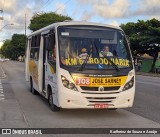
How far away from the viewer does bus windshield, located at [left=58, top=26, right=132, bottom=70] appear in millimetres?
10306

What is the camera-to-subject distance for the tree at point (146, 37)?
149 feet

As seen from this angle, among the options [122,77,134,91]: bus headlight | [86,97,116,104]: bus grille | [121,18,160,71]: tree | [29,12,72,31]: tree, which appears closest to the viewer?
[86,97,116,104]: bus grille

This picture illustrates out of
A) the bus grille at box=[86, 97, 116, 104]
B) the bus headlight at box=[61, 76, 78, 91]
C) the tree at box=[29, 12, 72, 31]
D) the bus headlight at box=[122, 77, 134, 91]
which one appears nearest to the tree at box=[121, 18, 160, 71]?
the bus headlight at box=[122, 77, 134, 91]

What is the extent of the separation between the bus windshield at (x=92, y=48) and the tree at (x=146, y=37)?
34.3 metres

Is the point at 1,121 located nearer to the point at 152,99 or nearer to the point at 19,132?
the point at 19,132

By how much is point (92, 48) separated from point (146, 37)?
36.1 meters

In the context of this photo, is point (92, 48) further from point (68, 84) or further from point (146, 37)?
point (146, 37)

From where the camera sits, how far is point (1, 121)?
9422mm

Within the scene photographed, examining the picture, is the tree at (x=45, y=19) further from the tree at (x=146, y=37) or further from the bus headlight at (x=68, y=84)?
the bus headlight at (x=68, y=84)

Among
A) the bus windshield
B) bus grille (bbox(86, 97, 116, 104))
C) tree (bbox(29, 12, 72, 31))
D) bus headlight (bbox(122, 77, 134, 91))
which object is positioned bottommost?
bus grille (bbox(86, 97, 116, 104))

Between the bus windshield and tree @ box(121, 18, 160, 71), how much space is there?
113 feet

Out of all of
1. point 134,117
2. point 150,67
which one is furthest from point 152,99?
point 150,67

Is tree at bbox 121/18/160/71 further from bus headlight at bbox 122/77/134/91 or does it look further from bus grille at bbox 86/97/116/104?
bus grille at bbox 86/97/116/104

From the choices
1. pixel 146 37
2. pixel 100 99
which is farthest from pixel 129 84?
pixel 146 37
